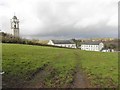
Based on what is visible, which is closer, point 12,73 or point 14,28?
point 12,73

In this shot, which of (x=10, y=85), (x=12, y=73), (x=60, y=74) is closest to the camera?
(x=10, y=85)

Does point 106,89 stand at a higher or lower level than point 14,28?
lower

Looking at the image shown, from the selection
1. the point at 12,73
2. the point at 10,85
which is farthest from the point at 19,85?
the point at 12,73

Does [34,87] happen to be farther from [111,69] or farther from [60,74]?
[111,69]

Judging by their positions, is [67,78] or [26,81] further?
[67,78]

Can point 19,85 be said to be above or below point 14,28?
below

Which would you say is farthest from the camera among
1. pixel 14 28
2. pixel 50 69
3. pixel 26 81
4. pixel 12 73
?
pixel 14 28

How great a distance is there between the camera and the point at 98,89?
17.6 meters

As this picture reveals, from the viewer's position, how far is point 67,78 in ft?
64.5

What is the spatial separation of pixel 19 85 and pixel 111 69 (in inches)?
414

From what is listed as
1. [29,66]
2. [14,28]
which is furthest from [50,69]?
[14,28]

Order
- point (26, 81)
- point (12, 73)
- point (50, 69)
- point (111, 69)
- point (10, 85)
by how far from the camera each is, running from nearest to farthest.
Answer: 1. point (10, 85)
2. point (26, 81)
3. point (12, 73)
4. point (50, 69)
5. point (111, 69)

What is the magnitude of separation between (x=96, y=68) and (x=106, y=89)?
6911 mm

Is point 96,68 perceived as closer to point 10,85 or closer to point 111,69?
point 111,69
